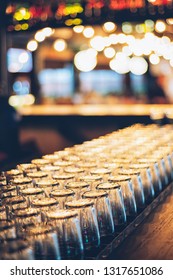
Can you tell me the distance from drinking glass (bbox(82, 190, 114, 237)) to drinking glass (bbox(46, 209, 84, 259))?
0.22 m

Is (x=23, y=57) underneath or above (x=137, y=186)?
above

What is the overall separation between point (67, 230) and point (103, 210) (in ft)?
0.90

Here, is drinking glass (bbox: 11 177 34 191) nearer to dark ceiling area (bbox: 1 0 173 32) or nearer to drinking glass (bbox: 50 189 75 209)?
drinking glass (bbox: 50 189 75 209)

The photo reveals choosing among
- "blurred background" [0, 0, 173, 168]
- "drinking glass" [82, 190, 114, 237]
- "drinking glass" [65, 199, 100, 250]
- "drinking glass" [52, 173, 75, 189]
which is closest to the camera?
"drinking glass" [65, 199, 100, 250]

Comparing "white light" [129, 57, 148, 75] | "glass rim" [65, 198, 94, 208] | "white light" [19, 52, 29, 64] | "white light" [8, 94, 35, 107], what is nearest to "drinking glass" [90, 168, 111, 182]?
"glass rim" [65, 198, 94, 208]

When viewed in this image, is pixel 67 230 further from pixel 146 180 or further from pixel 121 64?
pixel 121 64

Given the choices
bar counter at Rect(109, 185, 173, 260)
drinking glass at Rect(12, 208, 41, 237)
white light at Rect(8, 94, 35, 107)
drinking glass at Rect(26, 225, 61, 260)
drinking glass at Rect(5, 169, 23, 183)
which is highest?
white light at Rect(8, 94, 35, 107)

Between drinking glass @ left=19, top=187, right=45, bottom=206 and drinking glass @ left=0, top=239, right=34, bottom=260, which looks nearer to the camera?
drinking glass @ left=0, top=239, right=34, bottom=260

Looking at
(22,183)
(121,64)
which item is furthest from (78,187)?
(121,64)

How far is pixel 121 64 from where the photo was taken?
533 inches

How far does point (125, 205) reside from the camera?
220cm

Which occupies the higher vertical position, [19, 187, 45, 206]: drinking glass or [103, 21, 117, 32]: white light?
[103, 21, 117, 32]: white light

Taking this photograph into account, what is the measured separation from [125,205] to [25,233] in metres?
0.72

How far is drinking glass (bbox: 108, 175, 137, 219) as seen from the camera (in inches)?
85.4
